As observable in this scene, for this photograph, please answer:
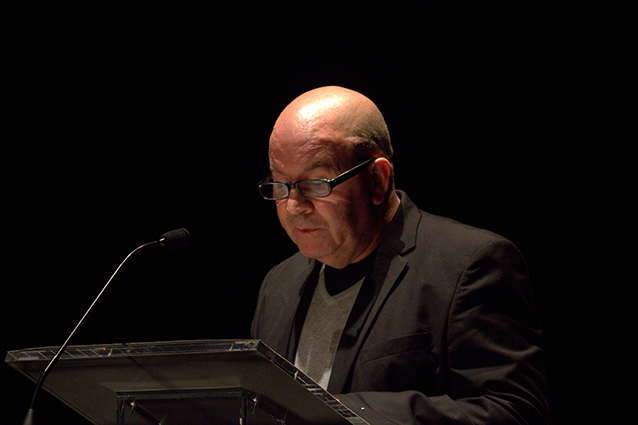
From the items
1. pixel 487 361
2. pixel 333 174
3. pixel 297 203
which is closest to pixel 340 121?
pixel 333 174

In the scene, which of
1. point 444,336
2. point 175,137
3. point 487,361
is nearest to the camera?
point 487,361

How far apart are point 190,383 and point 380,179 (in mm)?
1115

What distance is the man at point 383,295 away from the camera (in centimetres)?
175

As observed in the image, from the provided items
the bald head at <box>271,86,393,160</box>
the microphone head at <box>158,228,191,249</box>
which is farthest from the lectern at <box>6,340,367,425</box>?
the bald head at <box>271,86,393,160</box>

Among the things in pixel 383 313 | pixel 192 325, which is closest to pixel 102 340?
pixel 192 325

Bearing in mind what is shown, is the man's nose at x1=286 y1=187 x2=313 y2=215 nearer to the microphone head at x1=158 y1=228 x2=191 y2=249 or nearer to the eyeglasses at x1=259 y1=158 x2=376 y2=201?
the eyeglasses at x1=259 y1=158 x2=376 y2=201

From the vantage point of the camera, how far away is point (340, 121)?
7.08 ft

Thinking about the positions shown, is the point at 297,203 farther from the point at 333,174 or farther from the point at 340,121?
the point at 340,121

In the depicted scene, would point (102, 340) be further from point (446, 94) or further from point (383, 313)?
point (446, 94)

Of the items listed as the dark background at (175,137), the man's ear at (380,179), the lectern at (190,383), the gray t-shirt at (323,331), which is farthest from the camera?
the dark background at (175,137)

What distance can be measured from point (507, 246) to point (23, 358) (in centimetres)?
134

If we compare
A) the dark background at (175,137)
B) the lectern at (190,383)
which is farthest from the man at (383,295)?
the dark background at (175,137)

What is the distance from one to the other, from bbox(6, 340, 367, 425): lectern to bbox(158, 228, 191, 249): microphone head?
1.46 ft

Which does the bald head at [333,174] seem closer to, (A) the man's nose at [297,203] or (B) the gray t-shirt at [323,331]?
(A) the man's nose at [297,203]
